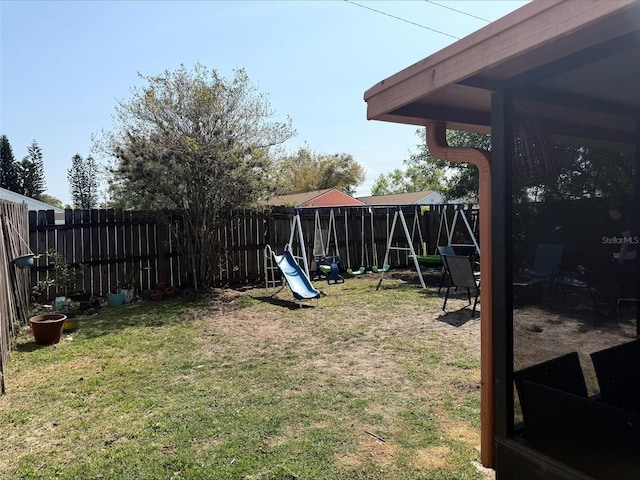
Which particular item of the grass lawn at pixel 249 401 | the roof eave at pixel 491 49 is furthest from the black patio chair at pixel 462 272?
the roof eave at pixel 491 49

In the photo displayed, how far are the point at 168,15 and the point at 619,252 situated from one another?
20.6 ft

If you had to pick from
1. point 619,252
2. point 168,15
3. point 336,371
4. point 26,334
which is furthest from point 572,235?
point 168,15

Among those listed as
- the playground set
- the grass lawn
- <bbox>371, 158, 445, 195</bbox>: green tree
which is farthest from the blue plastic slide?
<bbox>371, 158, 445, 195</bbox>: green tree

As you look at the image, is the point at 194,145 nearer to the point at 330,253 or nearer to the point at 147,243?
the point at 147,243

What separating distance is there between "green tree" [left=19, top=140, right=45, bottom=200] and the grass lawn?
3524 centimetres

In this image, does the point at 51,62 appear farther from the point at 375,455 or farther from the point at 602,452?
the point at 602,452

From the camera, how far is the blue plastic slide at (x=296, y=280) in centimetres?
646

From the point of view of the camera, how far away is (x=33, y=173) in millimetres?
33906

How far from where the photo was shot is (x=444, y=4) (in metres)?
6.97

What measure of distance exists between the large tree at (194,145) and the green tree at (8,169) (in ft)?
107

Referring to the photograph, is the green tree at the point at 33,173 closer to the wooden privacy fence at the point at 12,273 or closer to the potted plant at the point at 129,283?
the potted plant at the point at 129,283

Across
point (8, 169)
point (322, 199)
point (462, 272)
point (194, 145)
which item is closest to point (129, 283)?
point (194, 145)

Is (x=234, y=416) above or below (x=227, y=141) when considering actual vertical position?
below

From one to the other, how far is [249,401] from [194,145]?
4.72 m
